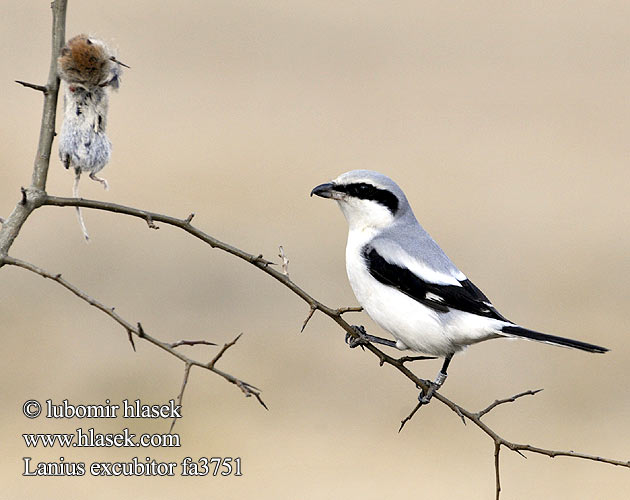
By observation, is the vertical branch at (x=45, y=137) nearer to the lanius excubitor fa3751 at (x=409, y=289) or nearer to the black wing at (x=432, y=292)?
the lanius excubitor fa3751 at (x=409, y=289)

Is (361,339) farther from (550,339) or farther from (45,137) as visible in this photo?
(45,137)

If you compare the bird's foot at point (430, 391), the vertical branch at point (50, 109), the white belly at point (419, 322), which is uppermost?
the vertical branch at point (50, 109)

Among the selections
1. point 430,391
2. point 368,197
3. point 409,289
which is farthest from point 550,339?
point 368,197

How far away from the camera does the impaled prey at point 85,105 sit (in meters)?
2.85

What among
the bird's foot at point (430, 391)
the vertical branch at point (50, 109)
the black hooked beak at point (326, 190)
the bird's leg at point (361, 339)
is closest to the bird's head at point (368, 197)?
the black hooked beak at point (326, 190)

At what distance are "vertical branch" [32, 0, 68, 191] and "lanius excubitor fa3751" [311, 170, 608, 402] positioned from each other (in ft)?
4.16

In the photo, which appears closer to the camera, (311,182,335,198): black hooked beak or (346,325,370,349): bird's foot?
(346,325,370,349): bird's foot

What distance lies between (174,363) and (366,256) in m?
7.87

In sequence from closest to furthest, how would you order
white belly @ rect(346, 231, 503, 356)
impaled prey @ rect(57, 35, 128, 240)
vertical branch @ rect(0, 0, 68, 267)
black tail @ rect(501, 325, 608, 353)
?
vertical branch @ rect(0, 0, 68, 267) → black tail @ rect(501, 325, 608, 353) → impaled prey @ rect(57, 35, 128, 240) → white belly @ rect(346, 231, 503, 356)

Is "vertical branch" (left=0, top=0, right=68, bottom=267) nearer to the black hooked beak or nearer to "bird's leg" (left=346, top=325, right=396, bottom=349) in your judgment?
"bird's leg" (left=346, top=325, right=396, bottom=349)

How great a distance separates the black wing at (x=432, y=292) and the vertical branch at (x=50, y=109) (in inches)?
58.5

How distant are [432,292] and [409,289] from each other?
9cm

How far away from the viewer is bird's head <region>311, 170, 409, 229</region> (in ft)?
11.7

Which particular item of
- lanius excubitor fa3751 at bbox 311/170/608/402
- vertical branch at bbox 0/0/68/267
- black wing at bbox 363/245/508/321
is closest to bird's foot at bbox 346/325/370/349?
lanius excubitor fa3751 at bbox 311/170/608/402
